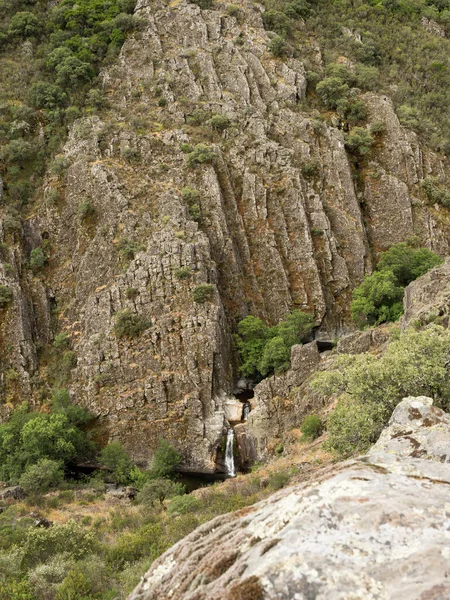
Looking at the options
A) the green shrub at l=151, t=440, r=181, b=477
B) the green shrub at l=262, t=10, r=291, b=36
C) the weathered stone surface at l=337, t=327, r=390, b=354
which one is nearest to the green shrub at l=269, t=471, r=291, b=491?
the green shrub at l=151, t=440, r=181, b=477

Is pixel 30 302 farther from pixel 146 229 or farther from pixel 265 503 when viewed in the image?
pixel 265 503

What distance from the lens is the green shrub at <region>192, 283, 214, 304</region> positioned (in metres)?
53.8

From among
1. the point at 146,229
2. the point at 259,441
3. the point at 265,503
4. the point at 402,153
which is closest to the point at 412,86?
the point at 402,153

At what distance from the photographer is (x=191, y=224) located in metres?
58.9

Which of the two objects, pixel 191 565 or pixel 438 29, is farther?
pixel 438 29

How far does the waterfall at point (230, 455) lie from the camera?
46.7 meters

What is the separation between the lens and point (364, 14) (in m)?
95.3

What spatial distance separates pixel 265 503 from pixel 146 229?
52.6 meters

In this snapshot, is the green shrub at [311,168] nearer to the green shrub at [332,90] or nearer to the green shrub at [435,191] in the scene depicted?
the green shrub at [332,90]

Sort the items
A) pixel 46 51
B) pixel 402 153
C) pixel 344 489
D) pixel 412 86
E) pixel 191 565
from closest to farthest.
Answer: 1. pixel 344 489
2. pixel 191 565
3. pixel 402 153
4. pixel 46 51
5. pixel 412 86

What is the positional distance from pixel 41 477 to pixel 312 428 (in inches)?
859

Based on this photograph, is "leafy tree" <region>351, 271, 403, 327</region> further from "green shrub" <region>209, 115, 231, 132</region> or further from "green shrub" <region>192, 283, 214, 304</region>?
"green shrub" <region>209, 115, 231, 132</region>

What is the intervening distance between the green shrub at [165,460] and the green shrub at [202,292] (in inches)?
584

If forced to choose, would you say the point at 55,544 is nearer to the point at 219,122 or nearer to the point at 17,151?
the point at 17,151
